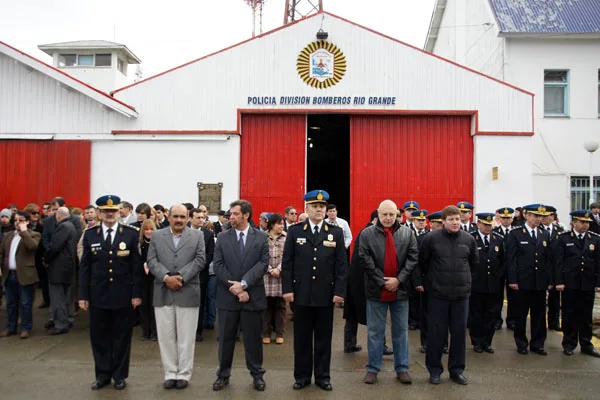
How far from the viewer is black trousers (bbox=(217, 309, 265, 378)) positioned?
5.92m

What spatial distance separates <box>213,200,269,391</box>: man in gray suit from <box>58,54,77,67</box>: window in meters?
31.6

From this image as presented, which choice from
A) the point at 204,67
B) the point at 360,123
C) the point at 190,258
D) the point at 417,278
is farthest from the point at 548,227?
the point at 204,67

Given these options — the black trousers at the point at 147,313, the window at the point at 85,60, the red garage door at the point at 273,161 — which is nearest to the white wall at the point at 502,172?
the red garage door at the point at 273,161

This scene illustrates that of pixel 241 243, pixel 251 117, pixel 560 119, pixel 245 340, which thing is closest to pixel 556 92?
pixel 560 119

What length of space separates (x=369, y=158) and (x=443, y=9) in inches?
533

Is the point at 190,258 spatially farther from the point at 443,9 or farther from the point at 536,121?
the point at 443,9

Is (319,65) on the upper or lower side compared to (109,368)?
upper

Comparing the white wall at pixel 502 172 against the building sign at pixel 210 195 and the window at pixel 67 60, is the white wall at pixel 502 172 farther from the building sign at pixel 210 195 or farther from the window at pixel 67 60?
the window at pixel 67 60

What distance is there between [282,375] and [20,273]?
14.8 feet

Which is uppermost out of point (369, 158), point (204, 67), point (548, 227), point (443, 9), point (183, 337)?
point (443, 9)

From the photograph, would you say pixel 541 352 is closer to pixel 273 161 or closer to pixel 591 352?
pixel 591 352

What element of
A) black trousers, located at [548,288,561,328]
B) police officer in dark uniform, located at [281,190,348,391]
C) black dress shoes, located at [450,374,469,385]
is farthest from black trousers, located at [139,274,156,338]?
black trousers, located at [548,288,561,328]

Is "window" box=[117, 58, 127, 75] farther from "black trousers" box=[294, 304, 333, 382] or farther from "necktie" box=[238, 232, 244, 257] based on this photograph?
"black trousers" box=[294, 304, 333, 382]

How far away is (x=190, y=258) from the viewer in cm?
603
